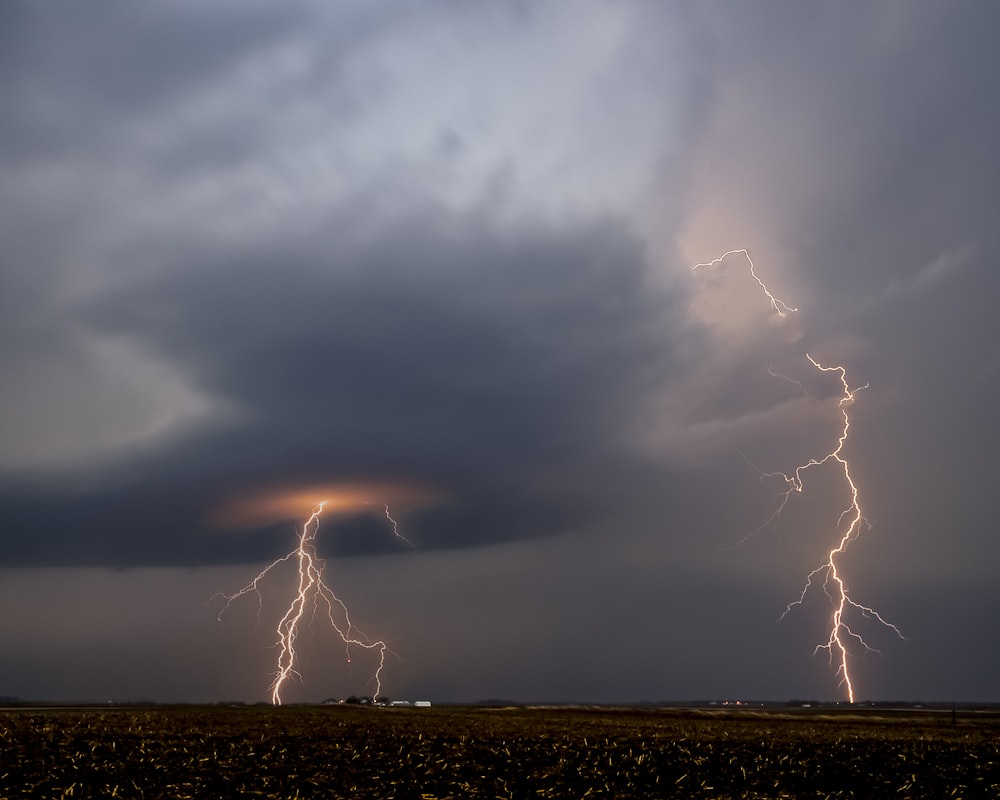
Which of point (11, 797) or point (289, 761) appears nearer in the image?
point (11, 797)

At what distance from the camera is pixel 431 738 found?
4188 centimetres

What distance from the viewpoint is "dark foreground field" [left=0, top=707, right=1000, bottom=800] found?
104ft

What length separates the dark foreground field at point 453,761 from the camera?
31.6 meters

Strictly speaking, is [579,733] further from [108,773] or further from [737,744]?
[108,773]

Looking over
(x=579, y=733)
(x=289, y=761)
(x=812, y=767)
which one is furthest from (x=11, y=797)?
(x=812, y=767)

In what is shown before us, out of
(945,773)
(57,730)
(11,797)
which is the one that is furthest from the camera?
(57,730)

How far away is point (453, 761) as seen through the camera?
119 ft

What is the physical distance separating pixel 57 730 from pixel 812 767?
33.1 m

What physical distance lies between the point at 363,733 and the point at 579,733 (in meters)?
11.0

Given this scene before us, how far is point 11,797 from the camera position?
94.5 ft

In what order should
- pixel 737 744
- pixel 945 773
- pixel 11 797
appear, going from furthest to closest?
pixel 737 744 < pixel 945 773 < pixel 11 797

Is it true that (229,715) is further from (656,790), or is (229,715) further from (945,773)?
(945,773)

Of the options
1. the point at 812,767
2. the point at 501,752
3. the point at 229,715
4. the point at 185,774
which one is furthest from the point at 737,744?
the point at 229,715

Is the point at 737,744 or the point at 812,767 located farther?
the point at 737,744
